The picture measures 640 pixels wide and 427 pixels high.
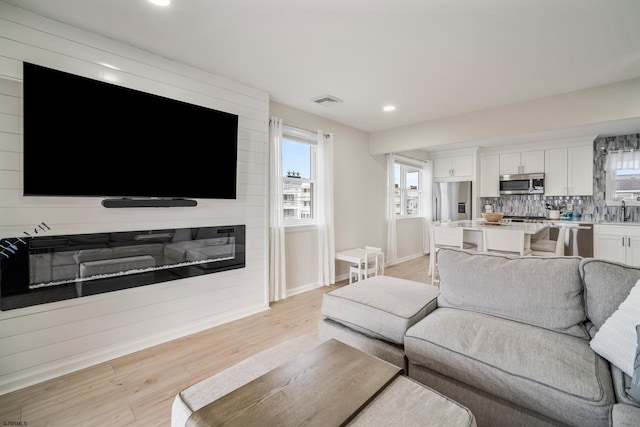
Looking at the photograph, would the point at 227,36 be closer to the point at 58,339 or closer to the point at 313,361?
the point at 313,361

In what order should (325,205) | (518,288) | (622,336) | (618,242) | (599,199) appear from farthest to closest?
(599,199), (618,242), (325,205), (518,288), (622,336)

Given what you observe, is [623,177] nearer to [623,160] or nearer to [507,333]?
[623,160]

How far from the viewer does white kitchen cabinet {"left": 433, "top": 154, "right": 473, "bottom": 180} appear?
6.07 metres

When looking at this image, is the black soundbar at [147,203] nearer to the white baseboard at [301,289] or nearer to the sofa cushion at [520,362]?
the white baseboard at [301,289]

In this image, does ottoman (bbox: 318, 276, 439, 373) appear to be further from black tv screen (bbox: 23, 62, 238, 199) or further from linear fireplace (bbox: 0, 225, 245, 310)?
black tv screen (bbox: 23, 62, 238, 199)

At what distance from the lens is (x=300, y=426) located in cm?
95

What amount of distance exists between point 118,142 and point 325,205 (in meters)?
2.60

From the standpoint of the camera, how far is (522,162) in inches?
220

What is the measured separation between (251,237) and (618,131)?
5.89 meters

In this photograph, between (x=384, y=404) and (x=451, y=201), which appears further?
(x=451, y=201)

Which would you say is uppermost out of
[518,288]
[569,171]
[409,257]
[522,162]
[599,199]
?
[522,162]

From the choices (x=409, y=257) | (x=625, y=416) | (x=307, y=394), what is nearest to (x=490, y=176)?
(x=409, y=257)

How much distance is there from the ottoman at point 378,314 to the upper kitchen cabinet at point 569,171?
4.68m

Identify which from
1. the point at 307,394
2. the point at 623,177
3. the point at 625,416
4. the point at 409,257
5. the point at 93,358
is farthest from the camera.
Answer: the point at 409,257
